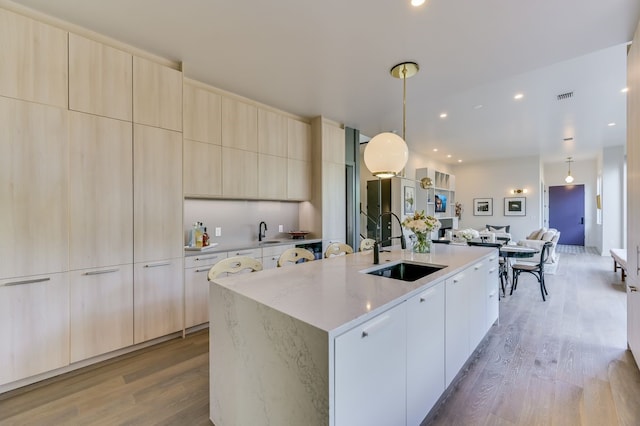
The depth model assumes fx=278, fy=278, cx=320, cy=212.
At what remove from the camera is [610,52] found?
290cm

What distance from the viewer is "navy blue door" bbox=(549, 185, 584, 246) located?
9742 mm

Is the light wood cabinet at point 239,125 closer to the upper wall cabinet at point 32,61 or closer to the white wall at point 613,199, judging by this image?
the upper wall cabinet at point 32,61

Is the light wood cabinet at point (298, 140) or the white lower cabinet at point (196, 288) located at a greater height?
the light wood cabinet at point (298, 140)

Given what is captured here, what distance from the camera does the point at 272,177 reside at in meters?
4.05

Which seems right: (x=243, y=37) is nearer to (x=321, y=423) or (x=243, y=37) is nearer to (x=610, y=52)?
(x=321, y=423)

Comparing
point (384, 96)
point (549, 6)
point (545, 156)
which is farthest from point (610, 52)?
point (545, 156)

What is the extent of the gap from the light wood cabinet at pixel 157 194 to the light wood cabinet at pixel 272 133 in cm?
123

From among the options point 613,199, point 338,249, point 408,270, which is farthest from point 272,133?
point 613,199

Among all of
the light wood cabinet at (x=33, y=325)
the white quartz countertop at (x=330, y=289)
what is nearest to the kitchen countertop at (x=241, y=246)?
the light wood cabinet at (x=33, y=325)

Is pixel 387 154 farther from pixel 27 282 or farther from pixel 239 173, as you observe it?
pixel 27 282

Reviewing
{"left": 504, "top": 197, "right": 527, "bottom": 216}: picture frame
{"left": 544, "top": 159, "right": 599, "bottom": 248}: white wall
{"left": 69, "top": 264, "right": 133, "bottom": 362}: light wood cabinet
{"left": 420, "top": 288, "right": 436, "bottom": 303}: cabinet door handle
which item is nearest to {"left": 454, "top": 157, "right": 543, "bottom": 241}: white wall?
{"left": 504, "top": 197, "right": 527, "bottom": 216}: picture frame

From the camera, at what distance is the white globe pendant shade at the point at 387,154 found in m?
2.41

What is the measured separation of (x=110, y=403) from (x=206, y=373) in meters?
0.63

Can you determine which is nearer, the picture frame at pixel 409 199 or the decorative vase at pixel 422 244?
the decorative vase at pixel 422 244
